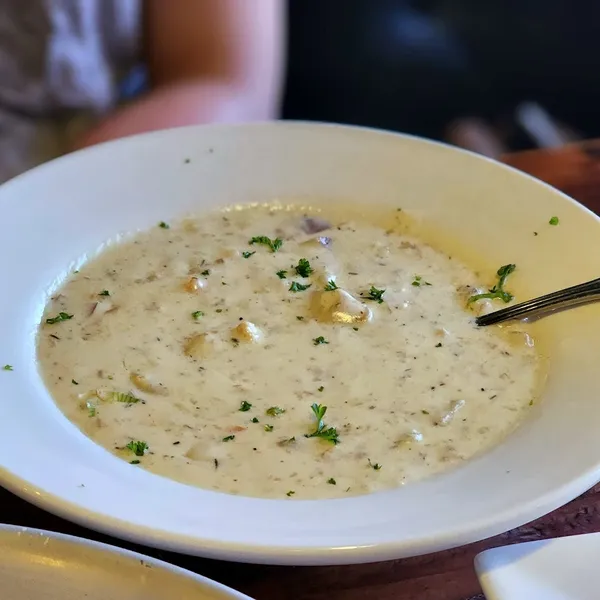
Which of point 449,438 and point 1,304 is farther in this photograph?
point 1,304

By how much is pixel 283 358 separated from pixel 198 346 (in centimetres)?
11

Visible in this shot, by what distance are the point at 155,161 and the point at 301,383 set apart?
1.75 feet

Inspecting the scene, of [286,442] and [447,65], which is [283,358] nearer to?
[286,442]

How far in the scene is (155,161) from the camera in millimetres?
1315

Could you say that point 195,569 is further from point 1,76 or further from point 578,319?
point 1,76

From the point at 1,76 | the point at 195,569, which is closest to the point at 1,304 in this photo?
the point at 195,569

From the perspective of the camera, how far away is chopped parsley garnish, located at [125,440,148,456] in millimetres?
853

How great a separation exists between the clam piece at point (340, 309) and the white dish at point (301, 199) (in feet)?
0.76

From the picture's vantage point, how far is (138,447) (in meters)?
0.86

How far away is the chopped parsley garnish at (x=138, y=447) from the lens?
0.85 meters

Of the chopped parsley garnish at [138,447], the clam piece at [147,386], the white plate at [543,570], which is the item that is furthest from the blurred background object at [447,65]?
the white plate at [543,570]

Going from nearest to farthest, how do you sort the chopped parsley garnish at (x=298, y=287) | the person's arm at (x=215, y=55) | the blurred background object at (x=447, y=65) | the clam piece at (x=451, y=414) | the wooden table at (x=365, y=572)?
the wooden table at (x=365, y=572), the clam piece at (x=451, y=414), the chopped parsley garnish at (x=298, y=287), the person's arm at (x=215, y=55), the blurred background object at (x=447, y=65)

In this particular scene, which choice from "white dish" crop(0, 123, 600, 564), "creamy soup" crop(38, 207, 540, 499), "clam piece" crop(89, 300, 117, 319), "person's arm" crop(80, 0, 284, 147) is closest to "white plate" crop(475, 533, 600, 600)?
"white dish" crop(0, 123, 600, 564)

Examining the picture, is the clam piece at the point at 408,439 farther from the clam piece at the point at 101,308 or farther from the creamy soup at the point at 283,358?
the clam piece at the point at 101,308
